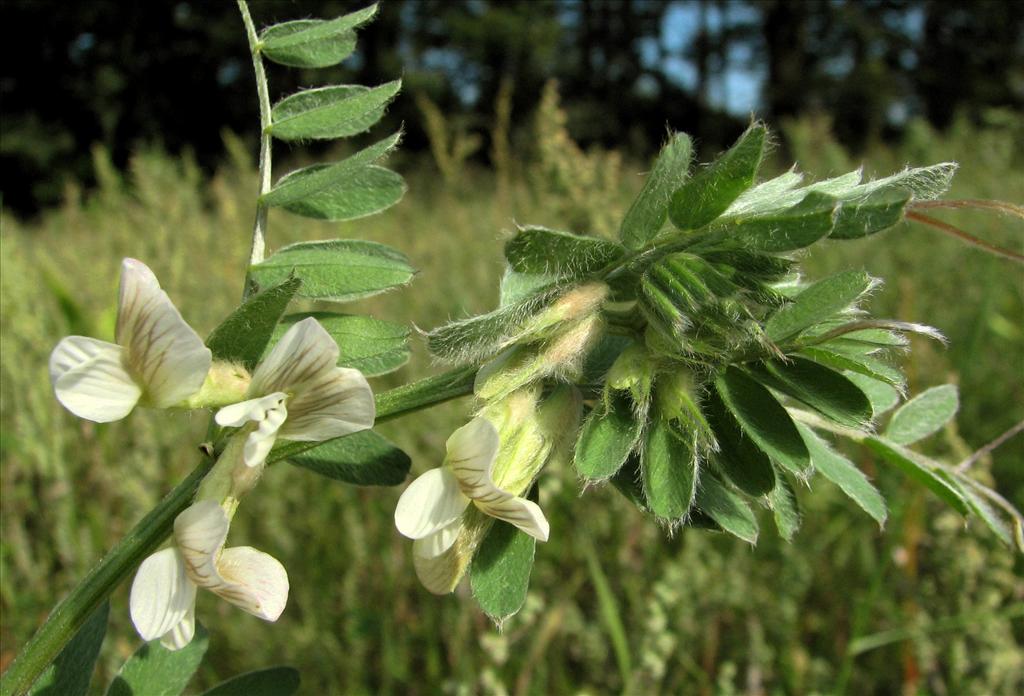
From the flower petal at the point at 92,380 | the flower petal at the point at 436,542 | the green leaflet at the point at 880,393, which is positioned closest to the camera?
the flower petal at the point at 92,380

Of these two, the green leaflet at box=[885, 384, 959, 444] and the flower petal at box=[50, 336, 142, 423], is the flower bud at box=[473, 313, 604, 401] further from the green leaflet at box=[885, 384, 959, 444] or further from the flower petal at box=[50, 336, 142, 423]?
the green leaflet at box=[885, 384, 959, 444]

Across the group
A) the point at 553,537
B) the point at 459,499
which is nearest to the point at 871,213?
the point at 459,499

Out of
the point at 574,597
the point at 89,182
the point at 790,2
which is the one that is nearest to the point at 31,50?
the point at 89,182

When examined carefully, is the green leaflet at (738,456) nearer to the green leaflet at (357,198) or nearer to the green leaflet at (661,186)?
the green leaflet at (661,186)

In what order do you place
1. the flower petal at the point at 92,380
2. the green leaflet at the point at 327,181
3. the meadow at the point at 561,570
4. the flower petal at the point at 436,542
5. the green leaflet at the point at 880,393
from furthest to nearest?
the meadow at the point at 561,570 < the green leaflet at the point at 880,393 < the green leaflet at the point at 327,181 < the flower petal at the point at 436,542 < the flower petal at the point at 92,380

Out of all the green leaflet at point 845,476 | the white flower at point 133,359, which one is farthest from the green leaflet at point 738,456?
the white flower at point 133,359

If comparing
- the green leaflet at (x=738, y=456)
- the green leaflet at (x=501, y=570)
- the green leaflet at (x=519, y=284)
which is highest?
the green leaflet at (x=519, y=284)

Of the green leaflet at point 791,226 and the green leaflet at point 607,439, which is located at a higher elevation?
the green leaflet at point 791,226
